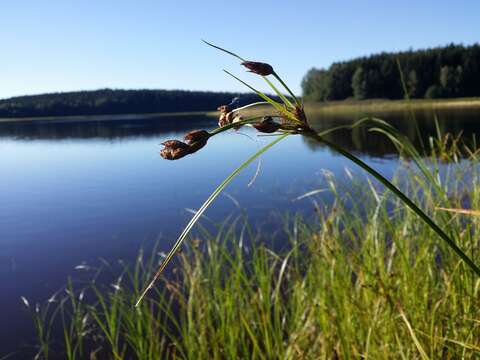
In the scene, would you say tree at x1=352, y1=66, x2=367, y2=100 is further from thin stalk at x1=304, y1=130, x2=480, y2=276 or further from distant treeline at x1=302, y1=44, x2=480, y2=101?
thin stalk at x1=304, y1=130, x2=480, y2=276

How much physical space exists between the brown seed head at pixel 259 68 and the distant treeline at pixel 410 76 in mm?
54341

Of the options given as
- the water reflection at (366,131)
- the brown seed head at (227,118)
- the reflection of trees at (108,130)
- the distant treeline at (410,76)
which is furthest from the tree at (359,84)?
the brown seed head at (227,118)

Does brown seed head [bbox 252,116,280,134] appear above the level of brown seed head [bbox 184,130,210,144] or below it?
above

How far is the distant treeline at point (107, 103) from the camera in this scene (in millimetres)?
74250

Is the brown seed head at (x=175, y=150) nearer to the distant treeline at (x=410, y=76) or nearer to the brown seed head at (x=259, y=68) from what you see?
the brown seed head at (x=259, y=68)

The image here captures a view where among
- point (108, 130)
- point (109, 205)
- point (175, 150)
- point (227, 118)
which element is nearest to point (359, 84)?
point (108, 130)

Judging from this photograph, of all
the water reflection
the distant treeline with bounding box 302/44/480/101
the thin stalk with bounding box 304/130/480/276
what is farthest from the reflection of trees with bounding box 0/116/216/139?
the thin stalk with bounding box 304/130/480/276

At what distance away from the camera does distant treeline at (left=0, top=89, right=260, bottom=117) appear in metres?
74.2

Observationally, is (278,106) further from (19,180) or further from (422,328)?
(19,180)

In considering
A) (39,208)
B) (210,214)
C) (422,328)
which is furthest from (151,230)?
(422,328)

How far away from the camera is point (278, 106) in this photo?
1.33ft

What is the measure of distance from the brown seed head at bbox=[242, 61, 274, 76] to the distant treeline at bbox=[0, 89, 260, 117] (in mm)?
73116

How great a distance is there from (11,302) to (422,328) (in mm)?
5533

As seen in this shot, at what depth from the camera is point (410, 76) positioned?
5522 cm
